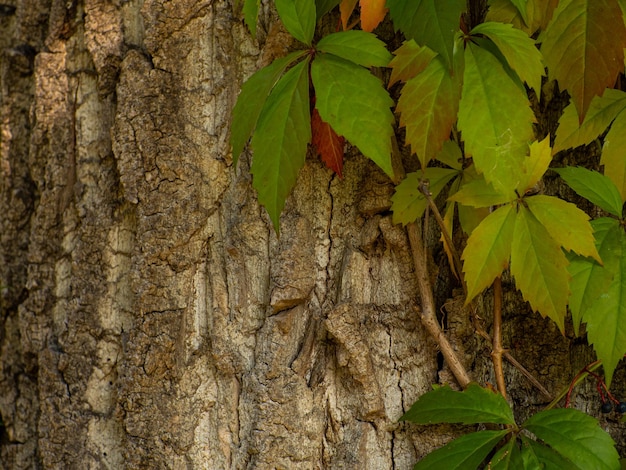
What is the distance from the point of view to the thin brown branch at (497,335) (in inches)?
48.9

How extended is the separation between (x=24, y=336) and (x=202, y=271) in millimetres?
520

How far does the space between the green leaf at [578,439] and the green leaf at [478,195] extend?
370mm

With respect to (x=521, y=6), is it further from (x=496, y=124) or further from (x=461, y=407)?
(x=461, y=407)

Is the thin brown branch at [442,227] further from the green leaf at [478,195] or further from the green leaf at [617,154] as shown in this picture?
the green leaf at [617,154]

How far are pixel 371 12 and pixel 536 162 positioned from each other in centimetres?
38

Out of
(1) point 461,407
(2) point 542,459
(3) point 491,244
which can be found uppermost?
(3) point 491,244

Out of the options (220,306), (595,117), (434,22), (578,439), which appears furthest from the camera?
(220,306)

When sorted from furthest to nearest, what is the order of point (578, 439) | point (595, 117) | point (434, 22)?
point (595, 117) < point (578, 439) < point (434, 22)

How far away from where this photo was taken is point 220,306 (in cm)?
128

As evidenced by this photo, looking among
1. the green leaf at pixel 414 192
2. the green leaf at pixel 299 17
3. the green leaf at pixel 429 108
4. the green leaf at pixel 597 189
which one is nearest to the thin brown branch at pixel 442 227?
the green leaf at pixel 414 192

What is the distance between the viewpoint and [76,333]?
1385mm

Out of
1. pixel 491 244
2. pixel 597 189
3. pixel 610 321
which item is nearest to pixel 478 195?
pixel 491 244

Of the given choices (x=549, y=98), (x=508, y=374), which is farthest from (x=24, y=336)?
(x=549, y=98)

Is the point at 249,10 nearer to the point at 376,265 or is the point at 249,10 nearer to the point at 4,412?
the point at 376,265
